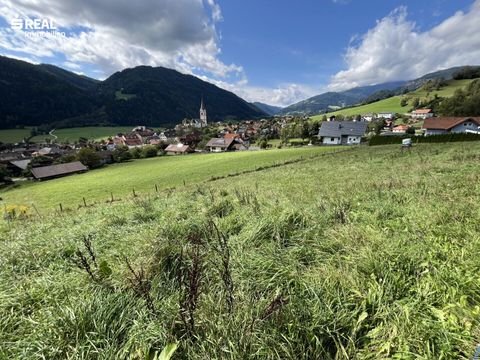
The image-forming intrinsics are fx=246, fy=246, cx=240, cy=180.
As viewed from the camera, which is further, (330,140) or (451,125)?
(330,140)

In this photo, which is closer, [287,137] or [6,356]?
[6,356]

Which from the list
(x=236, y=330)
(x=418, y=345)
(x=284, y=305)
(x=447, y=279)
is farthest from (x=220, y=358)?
(x=447, y=279)

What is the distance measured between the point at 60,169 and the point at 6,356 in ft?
239

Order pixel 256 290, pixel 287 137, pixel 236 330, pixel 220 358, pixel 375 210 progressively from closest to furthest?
1. pixel 220 358
2. pixel 236 330
3. pixel 256 290
4. pixel 375 210
5. pixel 287 137

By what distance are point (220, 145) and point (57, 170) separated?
165ft

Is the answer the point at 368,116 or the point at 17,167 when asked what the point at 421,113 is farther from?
the point at 17,167

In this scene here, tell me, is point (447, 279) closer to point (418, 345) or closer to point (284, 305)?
point (418, 345)

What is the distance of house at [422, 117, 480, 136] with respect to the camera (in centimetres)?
5850

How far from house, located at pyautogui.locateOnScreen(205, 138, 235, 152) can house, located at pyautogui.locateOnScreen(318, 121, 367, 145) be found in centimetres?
3452

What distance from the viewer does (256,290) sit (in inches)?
116

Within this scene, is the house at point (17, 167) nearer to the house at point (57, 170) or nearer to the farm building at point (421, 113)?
the house at point (57, 170)

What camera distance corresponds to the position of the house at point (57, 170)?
57750 millimetres

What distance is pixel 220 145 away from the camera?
9231 centimetres

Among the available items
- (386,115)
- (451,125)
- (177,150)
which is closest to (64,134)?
(177,150)
